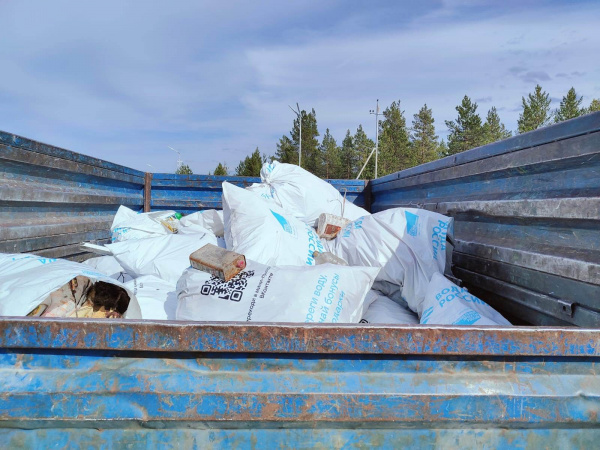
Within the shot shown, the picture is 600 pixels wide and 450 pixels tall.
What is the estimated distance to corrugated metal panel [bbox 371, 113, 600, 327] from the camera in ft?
3.91

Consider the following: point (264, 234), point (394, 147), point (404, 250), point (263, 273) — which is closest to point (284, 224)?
point (264, 234)

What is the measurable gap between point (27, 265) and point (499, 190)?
1.88 meters

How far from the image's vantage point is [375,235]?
76.9 inches

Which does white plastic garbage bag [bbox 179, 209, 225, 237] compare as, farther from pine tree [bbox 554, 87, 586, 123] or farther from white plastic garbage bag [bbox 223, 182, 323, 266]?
pine tree [bbox 554, 87, 586, 123]

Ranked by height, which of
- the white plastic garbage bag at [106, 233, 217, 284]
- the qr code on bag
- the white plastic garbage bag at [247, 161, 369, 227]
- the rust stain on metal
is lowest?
the rust stain on metal

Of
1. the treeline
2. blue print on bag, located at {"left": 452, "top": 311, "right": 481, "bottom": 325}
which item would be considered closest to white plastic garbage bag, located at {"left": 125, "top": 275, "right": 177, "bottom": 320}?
blue print on bag, located at {"left": 452, "top": 311, "right": 481, "bottom": 325}

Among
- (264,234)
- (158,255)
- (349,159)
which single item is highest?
(349,159)

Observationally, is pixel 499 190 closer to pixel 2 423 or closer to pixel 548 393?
pixel 548 393

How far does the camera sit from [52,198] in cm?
202

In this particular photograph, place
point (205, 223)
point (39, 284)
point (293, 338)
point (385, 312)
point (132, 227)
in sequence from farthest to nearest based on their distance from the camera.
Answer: point (205, 223) < point (132, 227) < point (385, 312) < point (39, 284) < point (293, 338)

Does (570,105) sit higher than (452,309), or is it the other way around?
(570,105)

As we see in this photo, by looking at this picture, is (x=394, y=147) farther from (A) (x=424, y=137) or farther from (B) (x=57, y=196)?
(B) (x=57, y=196)

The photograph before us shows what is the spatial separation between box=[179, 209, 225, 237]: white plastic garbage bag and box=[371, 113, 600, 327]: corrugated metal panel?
1.41 m

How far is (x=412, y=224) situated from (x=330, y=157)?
33.8 m
